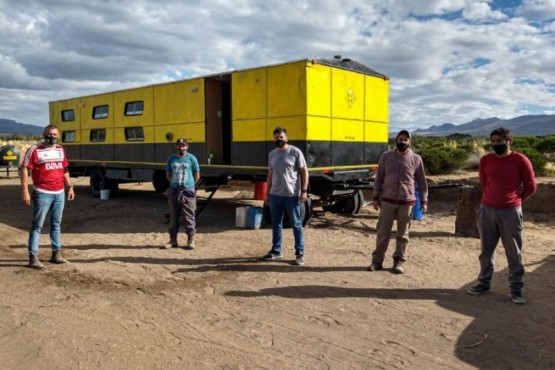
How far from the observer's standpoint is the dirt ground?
3.92 m

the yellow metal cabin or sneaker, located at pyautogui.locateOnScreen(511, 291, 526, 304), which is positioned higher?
the yellow metal cabin

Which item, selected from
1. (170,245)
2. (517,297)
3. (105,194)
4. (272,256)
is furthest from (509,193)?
(105,194)

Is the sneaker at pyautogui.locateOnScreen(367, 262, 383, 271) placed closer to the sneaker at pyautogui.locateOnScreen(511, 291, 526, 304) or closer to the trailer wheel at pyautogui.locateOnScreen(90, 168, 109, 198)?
the sneaker at pyautogui.locateOnScreen(511, 291, 526, 304)

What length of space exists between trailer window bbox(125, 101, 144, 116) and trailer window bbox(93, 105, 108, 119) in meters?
1.08

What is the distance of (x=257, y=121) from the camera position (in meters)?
9.59

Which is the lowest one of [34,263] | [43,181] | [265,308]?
[265,308]

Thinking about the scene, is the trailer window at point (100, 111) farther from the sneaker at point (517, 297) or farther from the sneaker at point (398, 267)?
the sneaker at point (517, 297)

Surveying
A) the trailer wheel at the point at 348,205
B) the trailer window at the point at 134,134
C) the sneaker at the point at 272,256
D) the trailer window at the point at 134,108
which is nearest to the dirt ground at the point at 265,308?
the sneaker at the point at 272,256

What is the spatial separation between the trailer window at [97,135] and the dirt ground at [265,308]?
5.54 metres

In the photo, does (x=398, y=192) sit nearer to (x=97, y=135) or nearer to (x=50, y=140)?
(x=50, y=140)

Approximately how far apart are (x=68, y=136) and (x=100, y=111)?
95.7 inches

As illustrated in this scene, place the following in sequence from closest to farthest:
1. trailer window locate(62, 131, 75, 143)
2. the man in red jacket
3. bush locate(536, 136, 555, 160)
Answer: the man in red jacket → trailer window locate(62, 131, 75, 143) → bush locate(536, 136, 555, 160)

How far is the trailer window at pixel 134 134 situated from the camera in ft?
40.5

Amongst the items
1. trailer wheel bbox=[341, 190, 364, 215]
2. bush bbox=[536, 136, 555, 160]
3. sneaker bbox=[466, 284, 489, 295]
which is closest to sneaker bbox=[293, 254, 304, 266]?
sneaker bbox=[466, 284, 489, 295]
